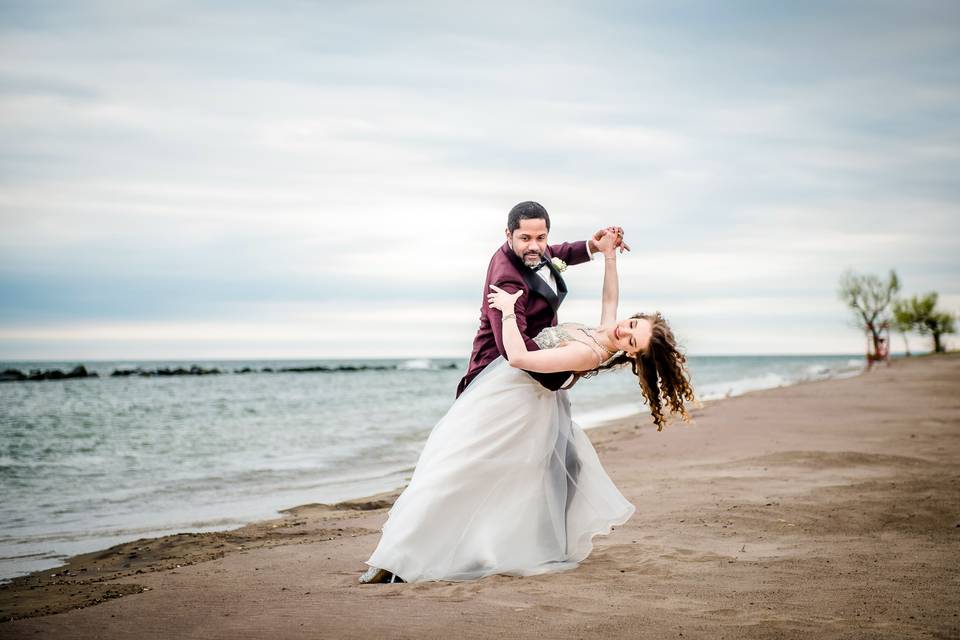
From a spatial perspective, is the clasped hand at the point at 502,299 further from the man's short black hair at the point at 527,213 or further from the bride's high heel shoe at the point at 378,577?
the bride's high heel shoe at the point at 378,577

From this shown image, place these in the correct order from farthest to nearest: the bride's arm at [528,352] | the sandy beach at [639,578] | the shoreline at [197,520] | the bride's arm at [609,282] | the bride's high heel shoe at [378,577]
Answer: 1. the shoreline at [197,520]
2. the bride's arm at [609,282]
3. the bride's high heel shoe at [378,577]
4. the bride's arm at [528,352]
5. the sandy beach at [639,578]

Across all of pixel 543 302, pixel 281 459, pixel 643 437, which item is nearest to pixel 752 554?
pixel 543 302

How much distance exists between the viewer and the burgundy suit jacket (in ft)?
16.3

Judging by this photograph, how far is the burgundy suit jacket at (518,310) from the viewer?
498cm

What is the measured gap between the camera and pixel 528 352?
4.80m

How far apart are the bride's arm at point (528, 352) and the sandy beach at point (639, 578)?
1314 millimetres

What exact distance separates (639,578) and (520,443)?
1.12 m

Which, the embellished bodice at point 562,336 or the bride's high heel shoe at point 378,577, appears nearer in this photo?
the bride's high heel shoe at point 378,577

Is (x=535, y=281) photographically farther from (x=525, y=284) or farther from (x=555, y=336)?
(x=555, y=336)

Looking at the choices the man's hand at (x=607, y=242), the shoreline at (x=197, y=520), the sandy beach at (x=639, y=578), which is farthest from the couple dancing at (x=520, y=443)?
the shoreline at (x=197, y=520)

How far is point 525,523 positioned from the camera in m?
5.17

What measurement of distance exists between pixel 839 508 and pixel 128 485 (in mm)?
9537

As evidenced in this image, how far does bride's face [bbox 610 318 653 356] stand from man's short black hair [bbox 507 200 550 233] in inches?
32.4

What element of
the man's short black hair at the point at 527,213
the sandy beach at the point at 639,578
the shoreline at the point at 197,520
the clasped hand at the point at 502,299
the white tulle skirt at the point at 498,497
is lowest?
the shoreline at the point at 197,520
